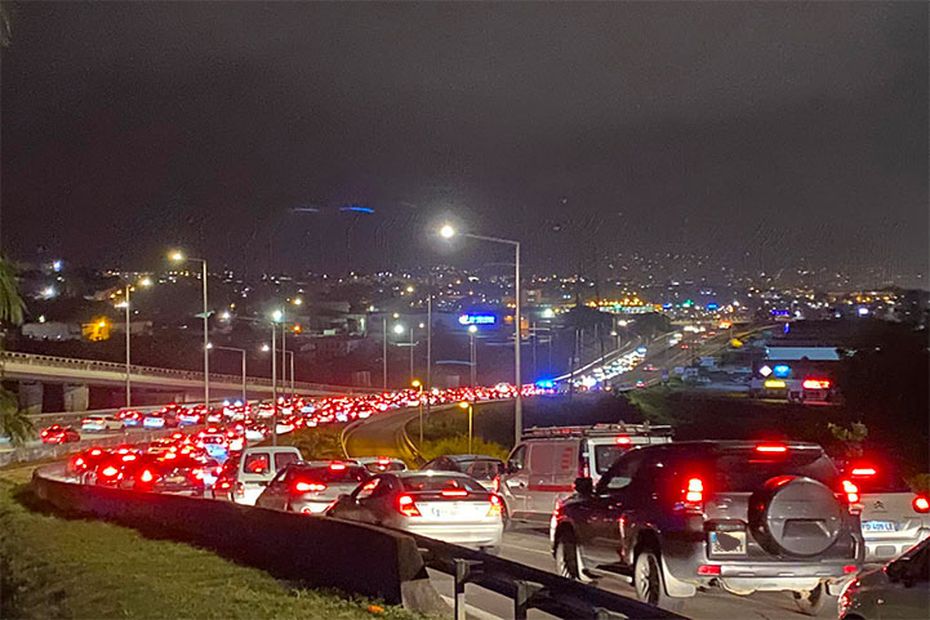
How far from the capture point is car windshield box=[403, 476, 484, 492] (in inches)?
814

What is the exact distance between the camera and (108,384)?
115 metres

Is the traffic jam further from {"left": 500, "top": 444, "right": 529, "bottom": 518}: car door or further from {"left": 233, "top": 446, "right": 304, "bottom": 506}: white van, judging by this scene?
{"left": 233, "top": 446, "right": 304, "bottom": 506}: white van

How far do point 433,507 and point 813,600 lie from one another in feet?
24.4

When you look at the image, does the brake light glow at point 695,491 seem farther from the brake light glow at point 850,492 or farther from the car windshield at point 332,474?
the car windshield at point 332,474

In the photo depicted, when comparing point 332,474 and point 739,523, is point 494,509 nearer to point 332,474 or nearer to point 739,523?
point 332,474

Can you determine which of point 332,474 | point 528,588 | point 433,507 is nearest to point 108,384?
point 332,474

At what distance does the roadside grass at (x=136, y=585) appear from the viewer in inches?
558

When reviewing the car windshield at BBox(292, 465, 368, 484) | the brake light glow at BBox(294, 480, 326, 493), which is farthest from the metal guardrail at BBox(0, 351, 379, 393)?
the brake light glow at BBox(294, 480, 326, 493)

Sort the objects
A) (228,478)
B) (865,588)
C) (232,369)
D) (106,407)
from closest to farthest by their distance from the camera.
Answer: (865,588)
(228,478)
(106,407)
(232,369)

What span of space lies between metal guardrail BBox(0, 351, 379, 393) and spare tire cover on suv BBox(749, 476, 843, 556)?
81.0m

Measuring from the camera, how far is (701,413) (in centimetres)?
8256

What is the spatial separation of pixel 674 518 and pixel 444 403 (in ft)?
324

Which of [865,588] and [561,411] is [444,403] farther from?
[865,588]

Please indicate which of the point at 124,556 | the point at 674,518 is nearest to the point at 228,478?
the point at 124,556
